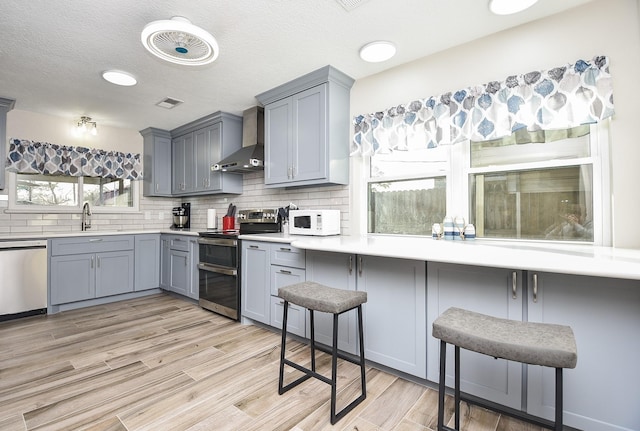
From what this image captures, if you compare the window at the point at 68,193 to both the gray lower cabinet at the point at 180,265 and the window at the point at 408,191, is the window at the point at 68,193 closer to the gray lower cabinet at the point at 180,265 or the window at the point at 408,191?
the gray lower cabinet at the point at 180,265

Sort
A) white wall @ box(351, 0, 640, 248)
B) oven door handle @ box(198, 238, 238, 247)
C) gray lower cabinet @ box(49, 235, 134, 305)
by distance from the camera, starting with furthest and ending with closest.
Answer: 1. gray lower cabinet @ box(49, 235, 134, 305)
2. oven door handle @ box(198, 238, 238, 247)
3. white wall @ box(351, 0, 640, 248)

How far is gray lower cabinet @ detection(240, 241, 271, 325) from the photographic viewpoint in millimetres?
2914

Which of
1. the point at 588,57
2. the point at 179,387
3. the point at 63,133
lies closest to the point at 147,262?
the point at 63,133

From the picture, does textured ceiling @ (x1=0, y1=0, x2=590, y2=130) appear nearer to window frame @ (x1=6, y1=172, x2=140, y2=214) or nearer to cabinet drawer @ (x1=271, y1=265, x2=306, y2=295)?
window frame @ (x1=6, y1=172, x2=140, y2=214)

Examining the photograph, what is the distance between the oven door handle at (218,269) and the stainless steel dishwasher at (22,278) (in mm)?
1662

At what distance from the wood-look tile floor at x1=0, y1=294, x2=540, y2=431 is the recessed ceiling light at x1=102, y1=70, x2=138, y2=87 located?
2.36 meters

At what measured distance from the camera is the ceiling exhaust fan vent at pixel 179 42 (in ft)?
6.02

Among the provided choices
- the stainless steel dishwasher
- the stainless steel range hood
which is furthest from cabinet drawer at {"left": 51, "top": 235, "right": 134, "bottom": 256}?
the stainless steel range hood

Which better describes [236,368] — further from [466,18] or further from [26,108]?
[26,108]

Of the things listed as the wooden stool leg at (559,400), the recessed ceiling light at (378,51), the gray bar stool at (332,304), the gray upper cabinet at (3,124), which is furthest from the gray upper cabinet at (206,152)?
the wooden stool leg at (559,400)

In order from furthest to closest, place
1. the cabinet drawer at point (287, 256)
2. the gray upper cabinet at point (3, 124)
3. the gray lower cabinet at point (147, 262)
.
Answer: the gray lower cabinet at point (147, 262)
the gray upper cabinet at point (3, 124)
the cabinet drawer at point (287, 256)

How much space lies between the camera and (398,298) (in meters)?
2.05

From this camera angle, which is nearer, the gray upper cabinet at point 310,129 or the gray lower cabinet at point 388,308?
the gray lower cabinet at point 388,308

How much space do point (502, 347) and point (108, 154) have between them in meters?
5.10
